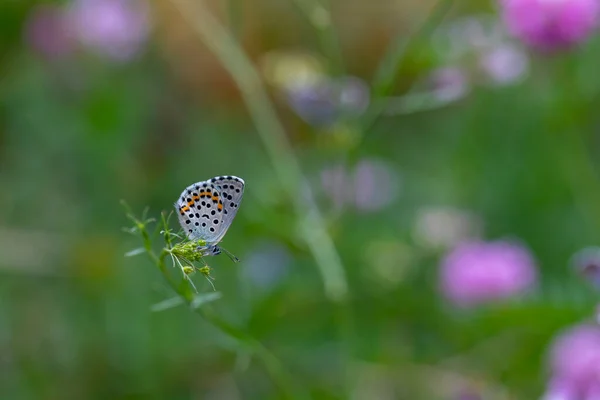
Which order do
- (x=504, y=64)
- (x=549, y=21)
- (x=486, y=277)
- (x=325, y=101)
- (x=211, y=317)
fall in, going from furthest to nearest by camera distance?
(x=504, y=64)
(x=486, y=277)
(x=549, y=21)
(x=325, y=101)
(x=211, y=317)

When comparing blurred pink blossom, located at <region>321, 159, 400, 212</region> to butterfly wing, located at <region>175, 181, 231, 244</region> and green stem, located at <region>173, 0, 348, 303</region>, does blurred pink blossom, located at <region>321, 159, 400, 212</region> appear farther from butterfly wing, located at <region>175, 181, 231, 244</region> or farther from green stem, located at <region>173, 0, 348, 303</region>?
butterfly wing, located at <region>175, 181, 231, 244</region>

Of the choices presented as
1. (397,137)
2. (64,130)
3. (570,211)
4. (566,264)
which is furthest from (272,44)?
(566,264)

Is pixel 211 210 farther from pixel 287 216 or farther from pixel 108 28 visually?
pixel 108 28

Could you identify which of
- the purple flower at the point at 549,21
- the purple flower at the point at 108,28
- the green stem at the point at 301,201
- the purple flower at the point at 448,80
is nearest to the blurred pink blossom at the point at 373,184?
the purple flower at the point at 448,80

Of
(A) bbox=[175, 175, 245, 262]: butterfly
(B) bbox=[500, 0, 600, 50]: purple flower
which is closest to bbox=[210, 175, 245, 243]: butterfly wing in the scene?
(A) bbox=[175, 175, 245, 262]: butterfly

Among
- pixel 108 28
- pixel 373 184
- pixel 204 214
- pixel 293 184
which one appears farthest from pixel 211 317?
pixel 108 28

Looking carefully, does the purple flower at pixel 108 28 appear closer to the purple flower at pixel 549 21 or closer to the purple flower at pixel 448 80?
the purple flower at pixel 448 80
